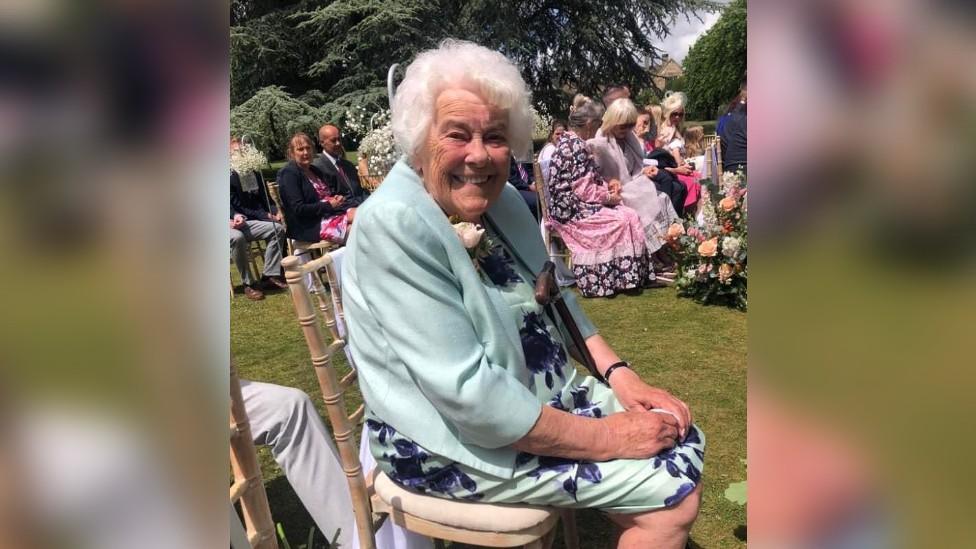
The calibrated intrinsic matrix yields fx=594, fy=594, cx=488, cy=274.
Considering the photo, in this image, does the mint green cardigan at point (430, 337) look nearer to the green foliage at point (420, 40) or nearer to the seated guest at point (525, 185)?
the seated guest at point (525, 185)

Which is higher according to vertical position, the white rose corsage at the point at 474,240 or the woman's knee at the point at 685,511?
the white rose corsage at the point at 474,240

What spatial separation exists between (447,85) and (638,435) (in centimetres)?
108

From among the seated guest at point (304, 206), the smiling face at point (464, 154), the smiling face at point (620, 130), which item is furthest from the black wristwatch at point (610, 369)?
the seated guest at point (304, 206)

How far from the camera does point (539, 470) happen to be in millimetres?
1549

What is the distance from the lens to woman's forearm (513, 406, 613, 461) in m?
1.50

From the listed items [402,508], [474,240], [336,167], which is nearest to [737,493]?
[402,508]

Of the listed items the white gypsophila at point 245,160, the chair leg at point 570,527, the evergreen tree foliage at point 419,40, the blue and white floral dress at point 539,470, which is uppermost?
the evergreen tree foliage at point 419,40

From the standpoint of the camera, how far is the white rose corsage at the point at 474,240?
160cm

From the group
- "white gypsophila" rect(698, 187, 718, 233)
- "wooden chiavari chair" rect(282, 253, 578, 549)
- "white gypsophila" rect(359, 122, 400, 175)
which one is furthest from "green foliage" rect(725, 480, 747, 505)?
"white gypsophila" rect(359, 122, 400, 175)

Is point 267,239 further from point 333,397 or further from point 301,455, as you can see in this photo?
point 333,397

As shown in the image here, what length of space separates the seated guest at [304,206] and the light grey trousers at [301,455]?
12.6 feet
